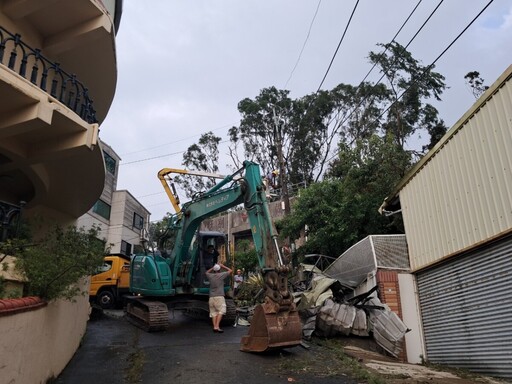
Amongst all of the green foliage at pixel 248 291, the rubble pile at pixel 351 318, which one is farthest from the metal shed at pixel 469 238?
the green foliage at pixel 248 291

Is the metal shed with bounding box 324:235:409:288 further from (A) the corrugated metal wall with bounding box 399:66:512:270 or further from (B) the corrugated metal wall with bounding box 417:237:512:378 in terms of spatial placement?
(B) the corrugated metal wall with bounding box 417:237:512:378

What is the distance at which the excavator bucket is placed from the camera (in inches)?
294

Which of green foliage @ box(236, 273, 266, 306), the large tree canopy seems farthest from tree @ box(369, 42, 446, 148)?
green foliage @ box(236, 273, 266, 306)

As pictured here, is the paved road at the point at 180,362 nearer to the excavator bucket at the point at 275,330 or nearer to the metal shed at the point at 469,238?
the excavator bucket at the point at 275,330

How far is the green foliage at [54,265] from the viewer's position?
18.2 feet

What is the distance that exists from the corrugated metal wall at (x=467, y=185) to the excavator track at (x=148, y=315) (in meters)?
6.55

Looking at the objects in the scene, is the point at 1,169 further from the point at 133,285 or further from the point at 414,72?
the point at 414,72

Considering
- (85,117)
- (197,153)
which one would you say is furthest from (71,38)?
(197,153)

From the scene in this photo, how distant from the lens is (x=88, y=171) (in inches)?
384

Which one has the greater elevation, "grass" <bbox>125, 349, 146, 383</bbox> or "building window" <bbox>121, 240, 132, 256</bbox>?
"building window" <bbox>121, 240, 132, 256</bbox>

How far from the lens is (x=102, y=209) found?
3062 centimetres

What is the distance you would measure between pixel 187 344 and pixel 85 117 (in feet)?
17.2

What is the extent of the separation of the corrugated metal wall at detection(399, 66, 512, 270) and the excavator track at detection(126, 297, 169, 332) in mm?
6547

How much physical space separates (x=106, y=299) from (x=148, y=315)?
753 cm
